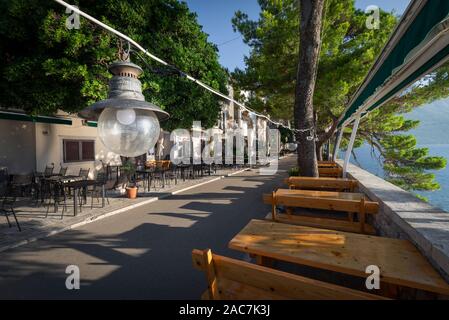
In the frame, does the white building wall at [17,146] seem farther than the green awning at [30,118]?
Yes

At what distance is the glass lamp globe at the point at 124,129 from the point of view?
1608 mm

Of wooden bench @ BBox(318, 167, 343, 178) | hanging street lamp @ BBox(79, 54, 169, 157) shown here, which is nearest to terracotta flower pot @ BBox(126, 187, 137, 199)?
wooden bench @ BBox(318, 167, 343, 178)

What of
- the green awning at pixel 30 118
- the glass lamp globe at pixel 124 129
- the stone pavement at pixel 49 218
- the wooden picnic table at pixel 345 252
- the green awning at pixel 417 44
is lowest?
the stone pavement at pixel 49 218

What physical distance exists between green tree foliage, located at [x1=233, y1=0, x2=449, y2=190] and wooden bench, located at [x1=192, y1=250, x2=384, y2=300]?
989 cm

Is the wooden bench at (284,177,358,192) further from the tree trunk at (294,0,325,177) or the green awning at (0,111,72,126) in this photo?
the green awning at (0,111,72,126)

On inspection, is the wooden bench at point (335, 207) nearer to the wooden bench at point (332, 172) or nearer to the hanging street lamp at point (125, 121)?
the hanging street lamp at point (125, 121)

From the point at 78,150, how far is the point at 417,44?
15606 millimetres

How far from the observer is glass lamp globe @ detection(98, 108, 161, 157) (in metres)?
1.61

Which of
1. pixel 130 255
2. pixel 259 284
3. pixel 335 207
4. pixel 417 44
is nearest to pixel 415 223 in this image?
pixel 335 207

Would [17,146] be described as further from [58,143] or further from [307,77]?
[307,77]

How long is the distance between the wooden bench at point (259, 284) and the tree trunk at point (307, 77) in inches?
243

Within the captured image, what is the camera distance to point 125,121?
1.61 m

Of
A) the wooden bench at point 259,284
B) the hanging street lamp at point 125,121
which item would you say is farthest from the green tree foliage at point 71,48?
the wooden bench at point 259,284
